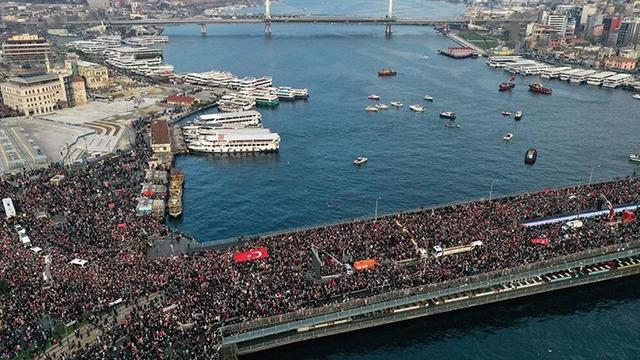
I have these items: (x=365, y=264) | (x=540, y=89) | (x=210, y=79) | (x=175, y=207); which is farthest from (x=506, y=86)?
(x=365, y=264)

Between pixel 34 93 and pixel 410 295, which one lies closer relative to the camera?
pixel 410 295

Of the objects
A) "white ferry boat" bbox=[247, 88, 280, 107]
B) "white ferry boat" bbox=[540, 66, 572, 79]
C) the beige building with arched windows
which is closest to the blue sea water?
"white ferry boat" bbox=[247, 88, 280, 107]

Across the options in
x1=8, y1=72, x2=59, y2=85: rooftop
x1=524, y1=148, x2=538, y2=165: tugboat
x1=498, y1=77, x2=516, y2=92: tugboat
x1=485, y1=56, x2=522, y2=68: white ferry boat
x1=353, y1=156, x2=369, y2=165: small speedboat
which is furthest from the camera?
x1=485, y1=56, x2=522, y2=68: white ferry boat

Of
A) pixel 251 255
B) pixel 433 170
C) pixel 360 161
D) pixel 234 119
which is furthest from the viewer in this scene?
pixel 234 119

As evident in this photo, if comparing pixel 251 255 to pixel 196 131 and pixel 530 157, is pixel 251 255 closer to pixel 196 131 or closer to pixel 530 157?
pixel 196 131

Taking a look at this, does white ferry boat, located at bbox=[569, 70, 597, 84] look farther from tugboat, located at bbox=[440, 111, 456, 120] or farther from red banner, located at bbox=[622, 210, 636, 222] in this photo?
red banner, located at bbox=[622, 210, 636, 222]

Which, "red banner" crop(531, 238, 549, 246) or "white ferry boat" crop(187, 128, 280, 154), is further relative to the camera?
"white ferry boat" crop(187, 128, 280, 154)

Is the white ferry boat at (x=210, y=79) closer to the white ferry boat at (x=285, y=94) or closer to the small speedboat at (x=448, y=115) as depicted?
the white ferry boat at (x=285, y=94)
